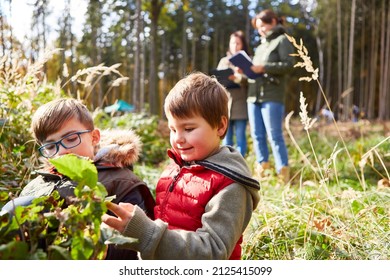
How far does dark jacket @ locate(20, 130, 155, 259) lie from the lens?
1.52 metres

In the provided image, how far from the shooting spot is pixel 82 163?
0.92 meters

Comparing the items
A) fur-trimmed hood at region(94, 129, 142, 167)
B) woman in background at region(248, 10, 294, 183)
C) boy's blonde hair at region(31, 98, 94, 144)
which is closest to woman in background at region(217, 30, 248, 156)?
woman in background at region(248, 10, 294, 183)

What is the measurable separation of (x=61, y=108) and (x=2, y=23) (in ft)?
5.28

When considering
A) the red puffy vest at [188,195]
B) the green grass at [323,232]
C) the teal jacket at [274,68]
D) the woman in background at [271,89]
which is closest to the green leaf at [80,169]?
the red puffy vest at [188,195]

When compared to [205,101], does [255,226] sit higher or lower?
lower

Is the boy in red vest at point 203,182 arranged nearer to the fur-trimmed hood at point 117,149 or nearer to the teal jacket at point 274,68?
the fur-trimmed hood at point 117,149

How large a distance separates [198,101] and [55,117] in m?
→ 0.57

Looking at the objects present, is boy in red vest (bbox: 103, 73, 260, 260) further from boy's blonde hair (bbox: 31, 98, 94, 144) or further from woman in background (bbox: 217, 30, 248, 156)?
woman in background (bbox: 217, 30, 248, 156)

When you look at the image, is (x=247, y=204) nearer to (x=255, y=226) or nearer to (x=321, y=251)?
(x=321, y=251)

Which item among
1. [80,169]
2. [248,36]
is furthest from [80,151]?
[248,36]
